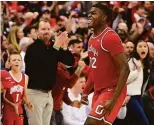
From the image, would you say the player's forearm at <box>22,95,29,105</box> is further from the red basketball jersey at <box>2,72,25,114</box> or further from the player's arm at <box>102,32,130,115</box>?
the player's arm at <box>102,32,130,115</box>

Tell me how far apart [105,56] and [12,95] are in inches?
93.8

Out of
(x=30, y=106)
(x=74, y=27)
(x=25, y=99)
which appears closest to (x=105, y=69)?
(x=30, y=106)

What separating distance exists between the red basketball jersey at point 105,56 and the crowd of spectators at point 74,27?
86.3 inches

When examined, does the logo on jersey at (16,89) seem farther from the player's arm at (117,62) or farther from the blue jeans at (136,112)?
the player's arm at (117,62)

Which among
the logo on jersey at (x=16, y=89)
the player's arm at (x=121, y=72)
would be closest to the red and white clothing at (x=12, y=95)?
the logo on jersey at (x=16, y=89)

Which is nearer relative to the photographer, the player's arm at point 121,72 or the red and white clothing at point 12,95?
the player's arm at point 121,72

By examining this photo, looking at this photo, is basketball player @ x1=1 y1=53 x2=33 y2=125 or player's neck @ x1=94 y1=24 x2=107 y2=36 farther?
basketball player @ x1=1 y1=53 x2=33 y2=125

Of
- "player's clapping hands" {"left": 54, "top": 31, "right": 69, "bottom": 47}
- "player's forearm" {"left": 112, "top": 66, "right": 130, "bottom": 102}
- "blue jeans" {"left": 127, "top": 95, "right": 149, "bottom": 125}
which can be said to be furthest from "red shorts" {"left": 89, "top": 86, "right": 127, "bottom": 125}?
"blue jeans" {"left": 127, "top": 95, "right": 149, "bottom": 125}

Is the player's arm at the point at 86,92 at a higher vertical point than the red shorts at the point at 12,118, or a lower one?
higher

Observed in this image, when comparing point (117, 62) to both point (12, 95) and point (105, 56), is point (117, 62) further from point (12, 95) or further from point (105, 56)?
point (12, 95)

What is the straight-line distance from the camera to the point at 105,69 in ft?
24.3

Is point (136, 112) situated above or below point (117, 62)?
below

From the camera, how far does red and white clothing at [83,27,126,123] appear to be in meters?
7.28

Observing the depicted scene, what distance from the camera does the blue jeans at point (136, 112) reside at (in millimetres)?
10266
